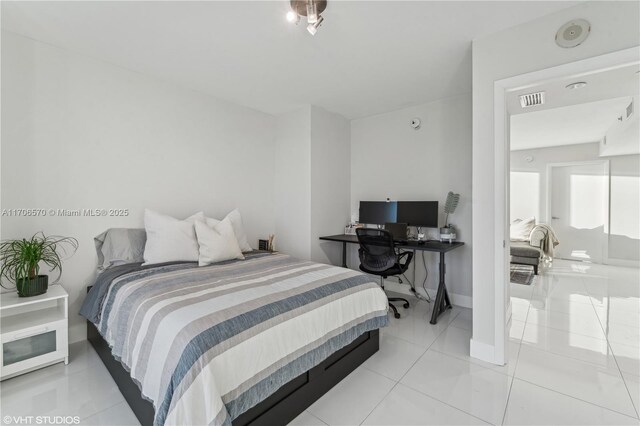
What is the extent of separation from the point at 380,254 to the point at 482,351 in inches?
50.2

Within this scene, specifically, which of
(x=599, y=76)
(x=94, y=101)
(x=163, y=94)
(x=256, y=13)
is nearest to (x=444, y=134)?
(x=599, y=76)

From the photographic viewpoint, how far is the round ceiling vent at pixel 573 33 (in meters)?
1.88

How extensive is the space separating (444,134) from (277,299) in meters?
3.08

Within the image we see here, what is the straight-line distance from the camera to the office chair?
3051 millimetres

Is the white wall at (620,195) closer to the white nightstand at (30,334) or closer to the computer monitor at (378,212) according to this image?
the computer monitor at (378,212)

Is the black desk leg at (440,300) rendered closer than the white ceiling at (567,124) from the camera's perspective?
Yes

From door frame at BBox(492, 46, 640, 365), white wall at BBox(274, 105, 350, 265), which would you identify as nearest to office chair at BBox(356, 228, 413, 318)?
white wall at BBox(274, 105, 350, 265)

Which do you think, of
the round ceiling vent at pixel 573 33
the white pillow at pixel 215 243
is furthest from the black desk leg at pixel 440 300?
the white pillow at pixel 215 243

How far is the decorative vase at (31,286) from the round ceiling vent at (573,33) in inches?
165

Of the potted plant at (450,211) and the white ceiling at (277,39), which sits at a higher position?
the white ceiling at (277,39)

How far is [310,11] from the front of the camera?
1.75 metres

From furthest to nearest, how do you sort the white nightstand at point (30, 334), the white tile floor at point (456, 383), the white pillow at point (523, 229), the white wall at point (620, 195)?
1. the white pillow at point (523, 229)
2. the white wall at point (620, 195)
3. the white nightstand at point (30, 334)
4. the white tile floor at point (456, 383)

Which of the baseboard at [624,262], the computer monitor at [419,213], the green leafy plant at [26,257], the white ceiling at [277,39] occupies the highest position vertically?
the white ceiling at [277,39]

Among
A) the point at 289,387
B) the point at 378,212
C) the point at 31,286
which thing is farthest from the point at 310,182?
the point at 31,286
